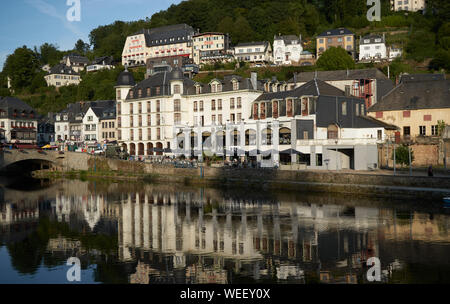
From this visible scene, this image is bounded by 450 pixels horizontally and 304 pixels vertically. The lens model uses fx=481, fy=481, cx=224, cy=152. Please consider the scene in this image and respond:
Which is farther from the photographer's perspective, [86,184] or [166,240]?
[86,184]

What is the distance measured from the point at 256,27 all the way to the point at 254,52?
20754mm

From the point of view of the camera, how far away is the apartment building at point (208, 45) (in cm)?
12556

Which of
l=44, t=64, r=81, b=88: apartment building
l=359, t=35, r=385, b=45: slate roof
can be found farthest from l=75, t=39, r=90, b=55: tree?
l=359, t=35, r=385, b=45: slate roof

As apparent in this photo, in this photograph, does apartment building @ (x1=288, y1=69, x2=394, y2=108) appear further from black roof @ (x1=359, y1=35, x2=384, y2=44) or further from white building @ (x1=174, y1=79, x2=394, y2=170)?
black roof @ (x1=359, y1=35, x2=384, y2=44)

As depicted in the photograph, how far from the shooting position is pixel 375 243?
26641 millimetres

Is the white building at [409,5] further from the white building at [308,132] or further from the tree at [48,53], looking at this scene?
the tree at [48,53]

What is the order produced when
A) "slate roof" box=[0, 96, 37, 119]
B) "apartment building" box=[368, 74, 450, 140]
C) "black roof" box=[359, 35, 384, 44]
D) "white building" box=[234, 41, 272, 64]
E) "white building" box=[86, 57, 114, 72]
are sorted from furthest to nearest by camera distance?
"white building" box=[86, 57, 114, 72] → "white building" box=[234, 41, 272, 64] → "black roof" box=[359, 35, 384, 44] → "slate roof" box=[0, 96, 37, 119] → "apartment building" box=[368, 74, 450, 140]

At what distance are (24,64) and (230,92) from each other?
92.3 meters

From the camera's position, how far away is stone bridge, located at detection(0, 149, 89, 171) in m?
70.6

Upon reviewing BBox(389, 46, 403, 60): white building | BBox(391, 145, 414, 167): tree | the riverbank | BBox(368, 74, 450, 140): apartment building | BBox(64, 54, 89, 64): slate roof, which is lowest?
the riverbank

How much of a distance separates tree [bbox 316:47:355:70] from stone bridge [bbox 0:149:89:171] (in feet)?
159

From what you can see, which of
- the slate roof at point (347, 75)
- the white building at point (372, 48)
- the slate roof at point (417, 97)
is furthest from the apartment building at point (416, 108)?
the white building at point (372, 48)

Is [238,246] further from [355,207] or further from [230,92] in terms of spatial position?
[230,92]
